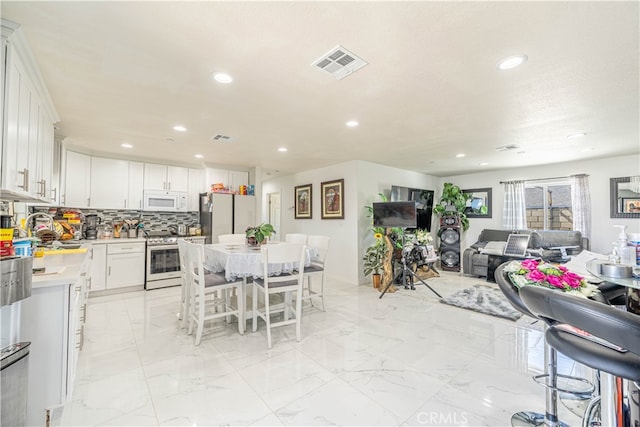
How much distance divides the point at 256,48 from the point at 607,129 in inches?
171

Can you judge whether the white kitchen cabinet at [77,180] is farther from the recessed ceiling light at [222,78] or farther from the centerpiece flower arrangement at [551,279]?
the centerpiece flower arrangement at [551,279]

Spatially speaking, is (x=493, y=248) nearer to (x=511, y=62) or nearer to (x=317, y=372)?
(x=511, y=62)

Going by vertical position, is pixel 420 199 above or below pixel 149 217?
above

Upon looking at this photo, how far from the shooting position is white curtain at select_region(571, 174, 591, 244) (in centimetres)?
521

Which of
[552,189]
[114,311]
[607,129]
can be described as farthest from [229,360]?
[552,189]

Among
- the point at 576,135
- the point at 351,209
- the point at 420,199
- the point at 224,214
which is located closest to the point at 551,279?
the point at 576,135

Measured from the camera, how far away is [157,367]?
90.0 inches

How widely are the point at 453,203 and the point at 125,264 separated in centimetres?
691

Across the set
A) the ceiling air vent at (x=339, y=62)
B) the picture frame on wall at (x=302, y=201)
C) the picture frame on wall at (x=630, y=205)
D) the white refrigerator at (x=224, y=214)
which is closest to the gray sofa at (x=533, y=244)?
the picture frame on wall at (x=630, y=205)

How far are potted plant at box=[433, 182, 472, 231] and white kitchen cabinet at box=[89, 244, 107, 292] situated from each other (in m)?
6.78

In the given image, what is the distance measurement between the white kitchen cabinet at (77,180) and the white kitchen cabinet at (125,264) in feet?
2.89

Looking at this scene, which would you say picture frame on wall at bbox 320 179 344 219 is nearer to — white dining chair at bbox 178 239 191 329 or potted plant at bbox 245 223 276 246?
potted plant at bbox 245 223 276 246

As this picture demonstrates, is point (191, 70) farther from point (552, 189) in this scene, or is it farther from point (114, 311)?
point (552, 189)

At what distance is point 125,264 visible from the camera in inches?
176
